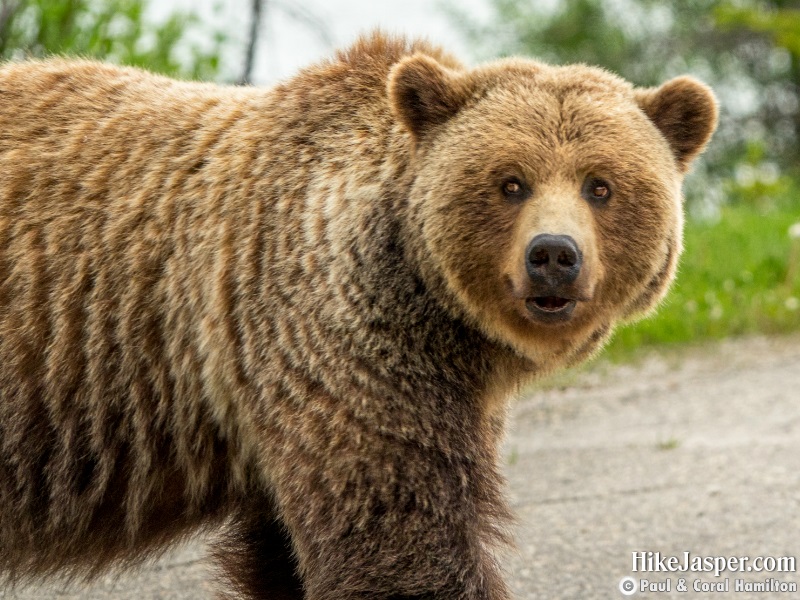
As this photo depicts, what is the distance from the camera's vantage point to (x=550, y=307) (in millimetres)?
3287

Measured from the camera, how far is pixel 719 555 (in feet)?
15.2

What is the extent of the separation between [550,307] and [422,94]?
29.5 inches

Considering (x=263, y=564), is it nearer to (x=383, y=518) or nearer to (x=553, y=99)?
Result: (x=383, y=518)

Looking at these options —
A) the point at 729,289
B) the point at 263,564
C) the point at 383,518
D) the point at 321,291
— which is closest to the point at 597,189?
the point at 321,291

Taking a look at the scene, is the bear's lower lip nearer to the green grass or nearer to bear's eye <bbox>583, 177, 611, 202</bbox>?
bear's eye <bbox>583, 177, 611, 202</bbox>

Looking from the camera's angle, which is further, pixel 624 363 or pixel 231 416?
pixel 624 363

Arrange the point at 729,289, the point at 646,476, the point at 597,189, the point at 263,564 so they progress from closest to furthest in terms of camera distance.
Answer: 1. the point at 597,189
2. the point at 263,564
3. the point at 646,476
4. the point at 729,289

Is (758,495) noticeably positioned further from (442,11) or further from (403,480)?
(442,11)

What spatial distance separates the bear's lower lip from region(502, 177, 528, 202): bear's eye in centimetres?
31

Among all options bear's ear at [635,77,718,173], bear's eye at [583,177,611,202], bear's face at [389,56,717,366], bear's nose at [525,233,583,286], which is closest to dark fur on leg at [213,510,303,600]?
bear's face at [389,56,717,366]

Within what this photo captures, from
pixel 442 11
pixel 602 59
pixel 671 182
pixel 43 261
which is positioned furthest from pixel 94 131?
pixel 442 11

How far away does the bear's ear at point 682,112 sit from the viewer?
363 cm

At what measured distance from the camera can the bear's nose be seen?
3.15 m

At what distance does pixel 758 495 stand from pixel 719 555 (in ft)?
→ 2.50
